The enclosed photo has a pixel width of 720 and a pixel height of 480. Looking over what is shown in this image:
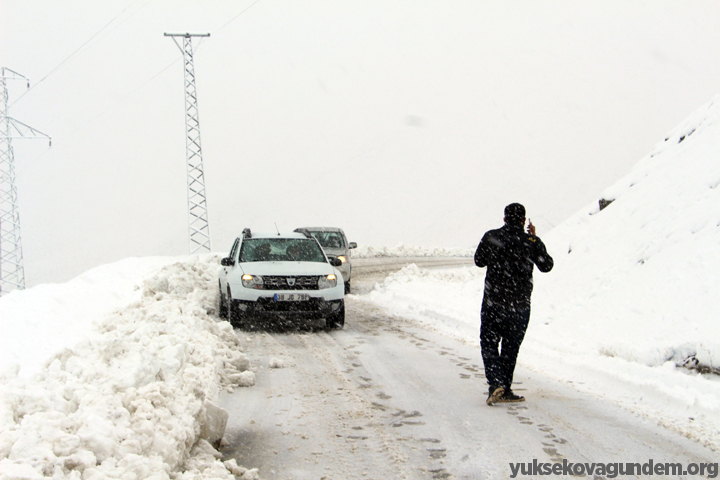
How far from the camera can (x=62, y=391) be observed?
11.7ft

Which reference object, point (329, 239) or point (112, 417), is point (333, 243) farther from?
point (112, 417)

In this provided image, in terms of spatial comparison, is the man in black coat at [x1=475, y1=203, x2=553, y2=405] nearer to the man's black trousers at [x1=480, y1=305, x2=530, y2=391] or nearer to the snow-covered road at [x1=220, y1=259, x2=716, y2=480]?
the man's black trousers at [x1=480, y1=305, x2=530, y2=391]

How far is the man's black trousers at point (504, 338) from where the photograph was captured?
529 centimetres

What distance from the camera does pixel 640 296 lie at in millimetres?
9086

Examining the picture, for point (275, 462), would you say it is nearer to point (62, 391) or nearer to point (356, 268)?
point (62, 391)

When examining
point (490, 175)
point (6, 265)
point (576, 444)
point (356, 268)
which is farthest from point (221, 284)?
point (490, 175)

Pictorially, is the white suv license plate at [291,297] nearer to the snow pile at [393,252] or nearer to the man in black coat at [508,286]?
the man in black coat at [508,286]

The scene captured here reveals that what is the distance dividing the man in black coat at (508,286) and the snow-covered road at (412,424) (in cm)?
30

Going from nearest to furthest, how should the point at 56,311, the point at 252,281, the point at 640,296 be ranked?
the point at 640,296, the point at 252,281, the point at 56,311

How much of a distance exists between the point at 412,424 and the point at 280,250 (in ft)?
20.9

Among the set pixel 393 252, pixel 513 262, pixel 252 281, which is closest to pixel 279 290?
pixel 252 281

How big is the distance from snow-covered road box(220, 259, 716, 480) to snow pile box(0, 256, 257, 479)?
1.43ft

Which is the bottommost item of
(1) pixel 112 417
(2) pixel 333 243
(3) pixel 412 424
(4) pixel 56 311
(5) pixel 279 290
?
(3) pixel 412 424

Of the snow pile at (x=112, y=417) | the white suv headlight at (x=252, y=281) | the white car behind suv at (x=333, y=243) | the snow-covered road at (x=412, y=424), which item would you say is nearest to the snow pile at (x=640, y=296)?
the snow-covered road at (x=412, y=424)
